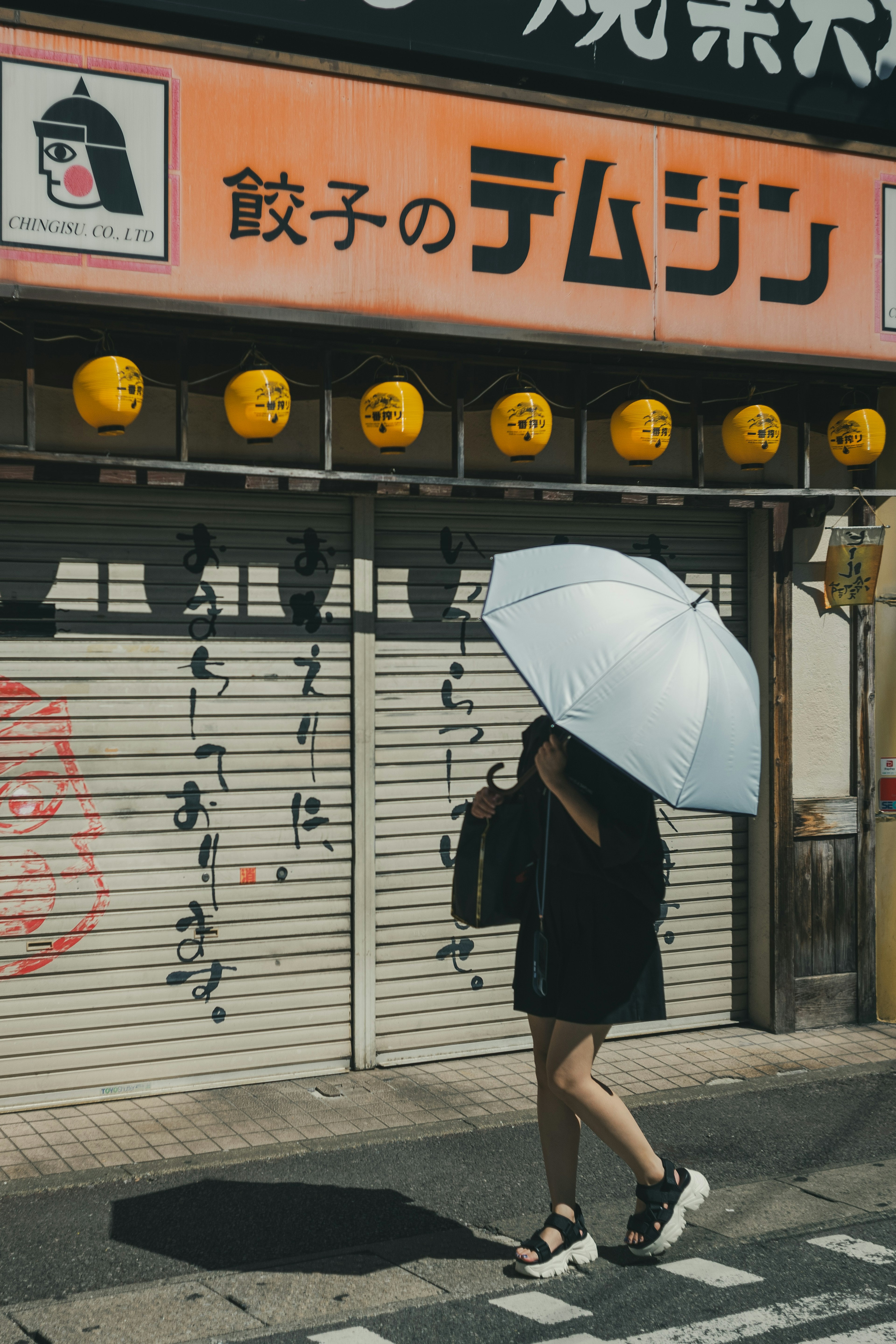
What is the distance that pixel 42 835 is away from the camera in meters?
6.96

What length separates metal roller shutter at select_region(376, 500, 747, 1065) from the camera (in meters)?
7.78

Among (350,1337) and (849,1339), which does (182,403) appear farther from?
(849,1339)

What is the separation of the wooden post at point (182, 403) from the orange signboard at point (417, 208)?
0.35 meters

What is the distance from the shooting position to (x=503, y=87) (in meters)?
7.62

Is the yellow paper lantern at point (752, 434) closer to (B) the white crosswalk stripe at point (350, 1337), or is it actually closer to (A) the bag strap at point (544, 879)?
(A) the bag strap at point (544, 879)

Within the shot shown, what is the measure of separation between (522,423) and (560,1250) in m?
4.46

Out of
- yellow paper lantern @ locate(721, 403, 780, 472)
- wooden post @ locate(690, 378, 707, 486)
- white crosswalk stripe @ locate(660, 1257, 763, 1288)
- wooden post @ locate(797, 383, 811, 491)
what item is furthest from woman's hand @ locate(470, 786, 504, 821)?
wooden post @ locate(797, 383, 811, 491)

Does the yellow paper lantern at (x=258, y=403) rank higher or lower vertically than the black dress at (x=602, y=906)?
higher

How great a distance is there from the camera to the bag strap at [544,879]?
4.87 metres

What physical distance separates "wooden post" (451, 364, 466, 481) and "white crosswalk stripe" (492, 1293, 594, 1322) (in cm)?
444

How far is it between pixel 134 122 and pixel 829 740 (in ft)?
18.2

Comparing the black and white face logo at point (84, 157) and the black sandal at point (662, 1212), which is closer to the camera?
the black sandal at point (662, 1212)

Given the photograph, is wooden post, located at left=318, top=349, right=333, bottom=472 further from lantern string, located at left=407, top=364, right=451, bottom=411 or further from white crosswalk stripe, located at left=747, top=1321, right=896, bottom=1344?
white crosswalk stripe, located at left=747, top=1321, right=896, bottom=1344

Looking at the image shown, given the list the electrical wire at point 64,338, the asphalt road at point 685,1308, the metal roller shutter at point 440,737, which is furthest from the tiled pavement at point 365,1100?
the electrical wire at point 64,338
